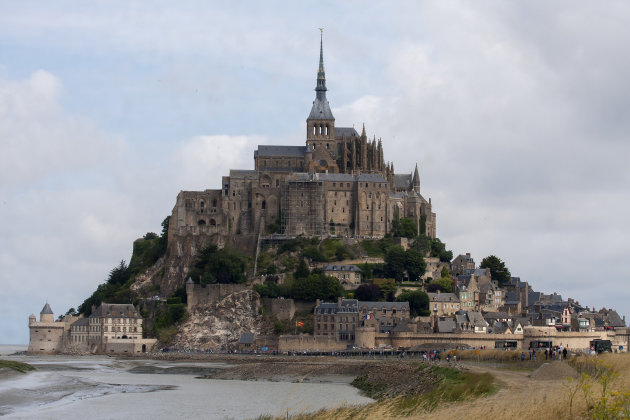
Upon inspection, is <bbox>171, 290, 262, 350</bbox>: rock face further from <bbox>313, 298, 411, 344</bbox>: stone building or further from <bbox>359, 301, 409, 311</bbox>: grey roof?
<bbox>359, 301, 409, 311</bbox>: grey roof

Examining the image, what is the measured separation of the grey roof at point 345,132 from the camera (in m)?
109

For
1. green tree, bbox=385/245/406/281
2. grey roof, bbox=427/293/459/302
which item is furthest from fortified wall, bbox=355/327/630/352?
green tree, bbox=385/245/406/281

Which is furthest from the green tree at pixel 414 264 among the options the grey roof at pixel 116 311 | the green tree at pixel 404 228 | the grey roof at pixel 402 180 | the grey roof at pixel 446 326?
the grey roof at pixel 116 311

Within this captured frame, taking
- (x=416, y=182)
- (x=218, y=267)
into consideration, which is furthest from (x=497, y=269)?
(x=218, y=267)

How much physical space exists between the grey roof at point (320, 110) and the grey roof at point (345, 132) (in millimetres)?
2414

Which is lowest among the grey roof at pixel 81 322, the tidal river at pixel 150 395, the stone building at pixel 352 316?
the tidal river at pixel 150 395

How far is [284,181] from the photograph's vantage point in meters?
101

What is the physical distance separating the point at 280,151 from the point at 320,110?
6.55 metres

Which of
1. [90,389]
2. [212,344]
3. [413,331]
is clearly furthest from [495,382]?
[212,344]

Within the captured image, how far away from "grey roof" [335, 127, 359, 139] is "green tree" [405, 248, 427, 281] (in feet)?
68.4

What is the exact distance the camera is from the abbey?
321 ft

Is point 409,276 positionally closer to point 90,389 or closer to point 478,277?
point 478,277

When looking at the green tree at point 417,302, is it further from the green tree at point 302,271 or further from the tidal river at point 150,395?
the tidal river at point 150,395

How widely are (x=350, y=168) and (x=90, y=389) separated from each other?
57314 mm
